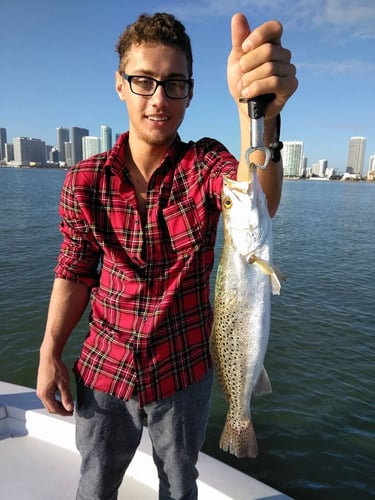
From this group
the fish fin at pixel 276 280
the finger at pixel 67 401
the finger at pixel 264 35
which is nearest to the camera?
the finger at pixel 264 35

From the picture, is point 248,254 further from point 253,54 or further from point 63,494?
point 63,494

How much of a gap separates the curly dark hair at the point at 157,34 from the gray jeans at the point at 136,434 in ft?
7.16

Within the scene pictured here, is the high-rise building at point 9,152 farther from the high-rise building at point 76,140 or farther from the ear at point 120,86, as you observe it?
the ear at point 120,86

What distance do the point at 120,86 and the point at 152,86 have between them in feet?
1.13

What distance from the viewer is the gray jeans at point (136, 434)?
2523 mm

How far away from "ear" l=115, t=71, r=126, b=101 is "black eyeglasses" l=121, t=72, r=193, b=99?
147 millimetres

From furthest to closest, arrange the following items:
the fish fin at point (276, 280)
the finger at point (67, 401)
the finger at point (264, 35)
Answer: the finger at point (67, 401)
the fish fin at point (276, 280)
the finger at point (264, 35)

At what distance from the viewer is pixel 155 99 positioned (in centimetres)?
229

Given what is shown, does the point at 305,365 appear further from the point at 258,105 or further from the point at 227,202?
the point at 258,105

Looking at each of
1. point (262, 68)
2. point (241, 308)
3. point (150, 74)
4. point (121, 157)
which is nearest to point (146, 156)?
point (121, 157)

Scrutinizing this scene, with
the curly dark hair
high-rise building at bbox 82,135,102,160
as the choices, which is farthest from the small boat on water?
high-rise building at bbox 82,135,102,160

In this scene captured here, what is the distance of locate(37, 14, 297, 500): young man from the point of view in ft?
7.84

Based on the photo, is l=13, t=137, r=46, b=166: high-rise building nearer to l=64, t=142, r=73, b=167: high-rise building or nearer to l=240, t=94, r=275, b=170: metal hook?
l=64, t=142, r=73, b=167: high-rise building

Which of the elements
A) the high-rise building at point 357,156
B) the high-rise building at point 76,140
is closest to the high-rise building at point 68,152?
the high-rise building at point 76,140
